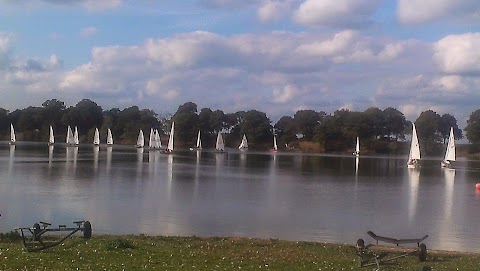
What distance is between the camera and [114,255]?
15.6 m

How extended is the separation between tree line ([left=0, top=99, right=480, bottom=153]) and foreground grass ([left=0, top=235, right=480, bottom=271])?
150 metres

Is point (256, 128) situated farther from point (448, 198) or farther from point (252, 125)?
point (448, 198)

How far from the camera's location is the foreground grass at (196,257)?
13.9m

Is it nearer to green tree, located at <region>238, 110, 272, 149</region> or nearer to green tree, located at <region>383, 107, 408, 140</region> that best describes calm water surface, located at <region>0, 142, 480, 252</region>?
green tree, located at <region>383, 107, 408, 140</region>

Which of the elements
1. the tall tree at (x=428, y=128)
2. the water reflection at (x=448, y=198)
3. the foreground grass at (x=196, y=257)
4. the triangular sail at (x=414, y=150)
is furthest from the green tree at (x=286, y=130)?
the foreground grass at (x=196, y=257)

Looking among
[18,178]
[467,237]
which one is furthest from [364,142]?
[467,237]

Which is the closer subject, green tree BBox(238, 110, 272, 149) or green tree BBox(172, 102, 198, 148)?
green tree BBox(172, 102, 198, 148)

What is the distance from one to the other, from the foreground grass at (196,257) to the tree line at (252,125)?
150 m

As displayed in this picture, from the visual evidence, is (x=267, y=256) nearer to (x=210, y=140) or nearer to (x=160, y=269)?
(x=160, y=269)

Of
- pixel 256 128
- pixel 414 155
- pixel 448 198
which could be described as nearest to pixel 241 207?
pixel 448 198

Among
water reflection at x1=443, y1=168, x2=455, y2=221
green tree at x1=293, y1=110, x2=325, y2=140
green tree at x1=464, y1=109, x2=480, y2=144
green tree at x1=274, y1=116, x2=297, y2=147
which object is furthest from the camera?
green tree at x1=274, y1=116, x2=297, y2=147

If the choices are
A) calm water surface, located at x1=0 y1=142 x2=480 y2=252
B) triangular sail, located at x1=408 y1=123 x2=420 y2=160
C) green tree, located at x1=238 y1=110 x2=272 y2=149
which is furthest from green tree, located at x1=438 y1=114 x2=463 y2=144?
calm water surface, located at x1=0 y1=142 x2=480 y2=252

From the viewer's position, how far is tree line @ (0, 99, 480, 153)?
167875 mm

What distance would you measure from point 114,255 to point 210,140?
17863 cm
